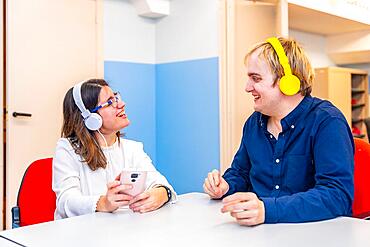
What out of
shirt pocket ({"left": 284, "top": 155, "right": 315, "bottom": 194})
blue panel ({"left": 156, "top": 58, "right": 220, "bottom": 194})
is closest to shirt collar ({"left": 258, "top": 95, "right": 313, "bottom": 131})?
shirt pocket ({"left": 284, "top": 155, "right": 315, "bottom": 194})

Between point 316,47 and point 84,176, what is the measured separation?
489 cm

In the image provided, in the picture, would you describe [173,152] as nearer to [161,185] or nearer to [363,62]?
[161,185]

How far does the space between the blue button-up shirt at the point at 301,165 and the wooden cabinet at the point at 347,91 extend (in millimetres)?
3906

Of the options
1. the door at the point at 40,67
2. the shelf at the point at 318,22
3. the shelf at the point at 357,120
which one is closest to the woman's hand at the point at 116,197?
the door at the point at 40,67

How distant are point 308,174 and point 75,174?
87 cm

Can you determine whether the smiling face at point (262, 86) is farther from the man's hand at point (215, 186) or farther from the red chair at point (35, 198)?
the red chair at point (35, 198)

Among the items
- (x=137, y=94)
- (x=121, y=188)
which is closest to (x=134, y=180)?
(x=121, y=188)

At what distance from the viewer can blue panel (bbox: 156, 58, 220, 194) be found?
3.72 m

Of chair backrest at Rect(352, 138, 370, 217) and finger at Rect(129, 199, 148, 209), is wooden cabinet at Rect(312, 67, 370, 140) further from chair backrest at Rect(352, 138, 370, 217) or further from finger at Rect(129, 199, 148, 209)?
finger at Rect(129, 199, 148, 209)

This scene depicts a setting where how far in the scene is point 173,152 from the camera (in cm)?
405

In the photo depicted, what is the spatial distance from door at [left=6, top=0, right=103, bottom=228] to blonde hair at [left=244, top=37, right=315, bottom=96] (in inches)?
87.9

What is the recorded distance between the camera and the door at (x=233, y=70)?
3.56 m

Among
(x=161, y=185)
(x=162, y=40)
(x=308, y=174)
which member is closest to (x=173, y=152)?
(x=162, y=40)

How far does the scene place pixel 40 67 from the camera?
3305mm
